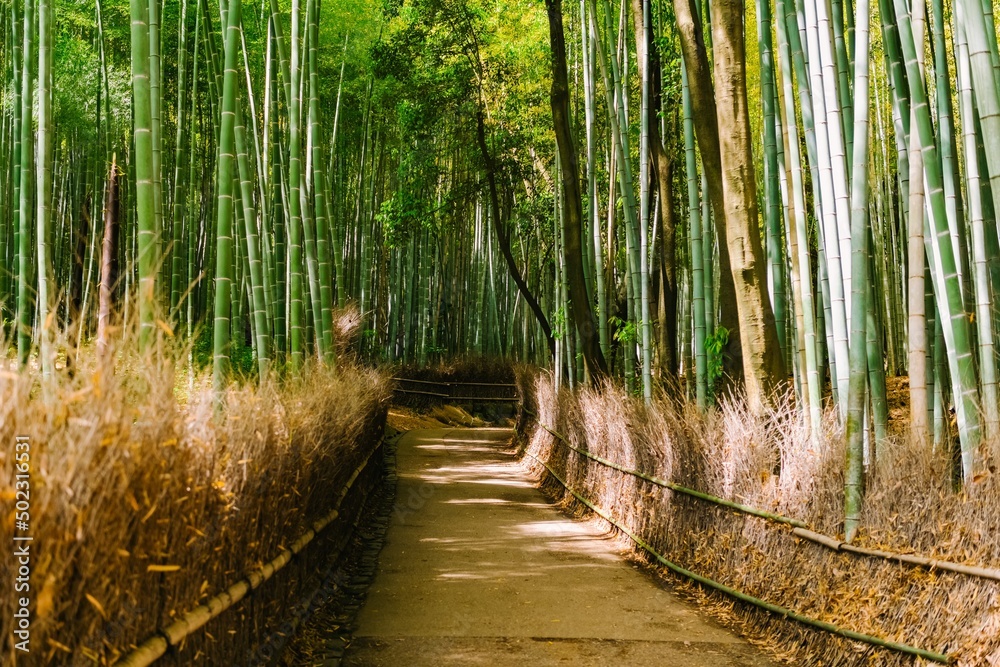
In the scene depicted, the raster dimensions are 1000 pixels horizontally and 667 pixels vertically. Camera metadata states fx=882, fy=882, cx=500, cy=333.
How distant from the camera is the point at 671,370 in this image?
6.49 meters

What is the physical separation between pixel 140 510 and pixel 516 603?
7.59 feet

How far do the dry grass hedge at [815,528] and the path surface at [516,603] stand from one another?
0.82 feet

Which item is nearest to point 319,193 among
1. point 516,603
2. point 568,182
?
point 516,603

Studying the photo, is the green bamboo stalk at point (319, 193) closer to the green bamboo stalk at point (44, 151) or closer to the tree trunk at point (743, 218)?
the green bamboo stalk at point (44, 151)

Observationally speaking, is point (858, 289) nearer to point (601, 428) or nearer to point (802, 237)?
point (802, 237)

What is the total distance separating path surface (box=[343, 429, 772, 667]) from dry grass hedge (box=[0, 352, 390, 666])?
2.18ft

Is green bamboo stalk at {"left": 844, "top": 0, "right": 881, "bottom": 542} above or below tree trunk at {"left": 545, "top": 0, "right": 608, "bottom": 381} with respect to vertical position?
below

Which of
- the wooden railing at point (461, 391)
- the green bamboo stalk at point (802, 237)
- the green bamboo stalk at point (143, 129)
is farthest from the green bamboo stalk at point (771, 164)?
the wooden railing at point (461, 391)

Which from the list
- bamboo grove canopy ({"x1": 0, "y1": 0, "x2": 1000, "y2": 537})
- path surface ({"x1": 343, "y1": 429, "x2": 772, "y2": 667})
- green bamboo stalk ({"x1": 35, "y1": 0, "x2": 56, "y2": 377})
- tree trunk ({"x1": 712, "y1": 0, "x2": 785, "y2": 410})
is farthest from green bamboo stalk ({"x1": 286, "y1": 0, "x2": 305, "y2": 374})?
tree trunk ({"x1": 712, "y1": 0, "x2": 785, "y2": 410})

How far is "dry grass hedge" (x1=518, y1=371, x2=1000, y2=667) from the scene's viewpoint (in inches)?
94.2

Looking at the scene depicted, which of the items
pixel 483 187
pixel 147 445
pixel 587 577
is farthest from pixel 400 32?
pixel 147 445

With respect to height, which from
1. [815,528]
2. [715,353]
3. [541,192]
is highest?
[541,192]

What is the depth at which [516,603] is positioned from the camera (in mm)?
3705

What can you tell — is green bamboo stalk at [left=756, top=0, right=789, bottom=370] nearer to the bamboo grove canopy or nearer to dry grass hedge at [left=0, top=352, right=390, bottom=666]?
the bamboo grove canopy
